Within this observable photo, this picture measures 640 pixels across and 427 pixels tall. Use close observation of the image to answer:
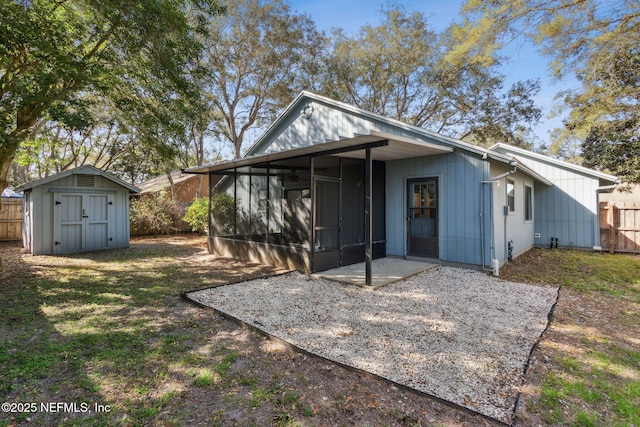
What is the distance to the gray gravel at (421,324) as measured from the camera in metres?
2.59

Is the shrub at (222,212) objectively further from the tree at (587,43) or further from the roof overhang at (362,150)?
the tree at (587,43)

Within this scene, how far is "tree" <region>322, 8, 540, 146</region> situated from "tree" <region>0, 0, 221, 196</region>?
10.9 meters

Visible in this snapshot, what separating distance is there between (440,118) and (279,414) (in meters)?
18.2

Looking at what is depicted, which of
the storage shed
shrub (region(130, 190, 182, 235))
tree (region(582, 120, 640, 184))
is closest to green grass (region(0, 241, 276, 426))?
the storage shed

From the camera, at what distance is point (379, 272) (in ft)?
20.6

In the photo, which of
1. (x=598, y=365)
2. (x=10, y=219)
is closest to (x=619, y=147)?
(x=598, y=365)

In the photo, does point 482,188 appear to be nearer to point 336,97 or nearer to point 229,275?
point 229,275

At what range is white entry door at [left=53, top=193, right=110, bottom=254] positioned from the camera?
8594mm

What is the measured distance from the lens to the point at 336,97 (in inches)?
659

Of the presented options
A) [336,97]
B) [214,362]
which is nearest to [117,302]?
[214,362]

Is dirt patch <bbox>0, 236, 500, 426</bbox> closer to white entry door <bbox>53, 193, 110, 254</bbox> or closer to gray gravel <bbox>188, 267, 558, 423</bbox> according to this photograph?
gray gravel <bbox>188, 267, 558, 423</bbox>

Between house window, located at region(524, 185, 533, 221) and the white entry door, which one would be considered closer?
the white entry door

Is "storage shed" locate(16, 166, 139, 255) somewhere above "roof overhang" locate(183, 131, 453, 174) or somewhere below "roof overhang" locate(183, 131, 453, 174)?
below

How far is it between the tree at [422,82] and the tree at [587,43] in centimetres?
690
